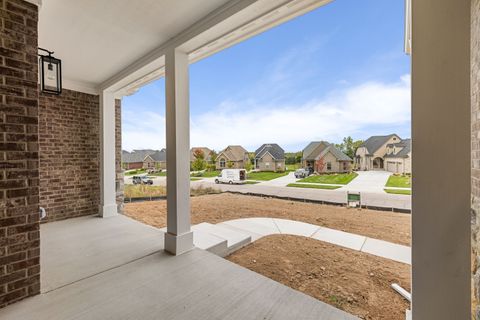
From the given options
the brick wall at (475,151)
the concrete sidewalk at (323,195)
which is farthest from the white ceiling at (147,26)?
the concrete sidewalk at (323,195)

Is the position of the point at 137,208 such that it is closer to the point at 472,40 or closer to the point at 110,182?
the point at 110,182

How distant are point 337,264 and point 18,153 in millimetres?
3907

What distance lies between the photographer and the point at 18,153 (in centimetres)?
175

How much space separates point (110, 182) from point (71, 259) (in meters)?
2.04

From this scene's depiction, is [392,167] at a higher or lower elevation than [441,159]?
lower

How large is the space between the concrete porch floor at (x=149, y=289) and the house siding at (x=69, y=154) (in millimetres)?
1312

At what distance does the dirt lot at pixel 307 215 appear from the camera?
14.9 feet

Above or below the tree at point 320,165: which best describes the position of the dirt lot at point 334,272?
below

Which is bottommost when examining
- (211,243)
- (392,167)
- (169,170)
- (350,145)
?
(211,243)

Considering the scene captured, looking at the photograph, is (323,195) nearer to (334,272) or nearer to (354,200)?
(354,200)

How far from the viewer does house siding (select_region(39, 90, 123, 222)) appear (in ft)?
12.4

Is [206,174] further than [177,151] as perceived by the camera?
Yes

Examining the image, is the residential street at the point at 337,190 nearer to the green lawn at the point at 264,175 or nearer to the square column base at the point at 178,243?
the green lawn at the point at 264,175

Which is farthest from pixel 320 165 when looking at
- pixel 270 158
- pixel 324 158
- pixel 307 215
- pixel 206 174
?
pixel 206 174
